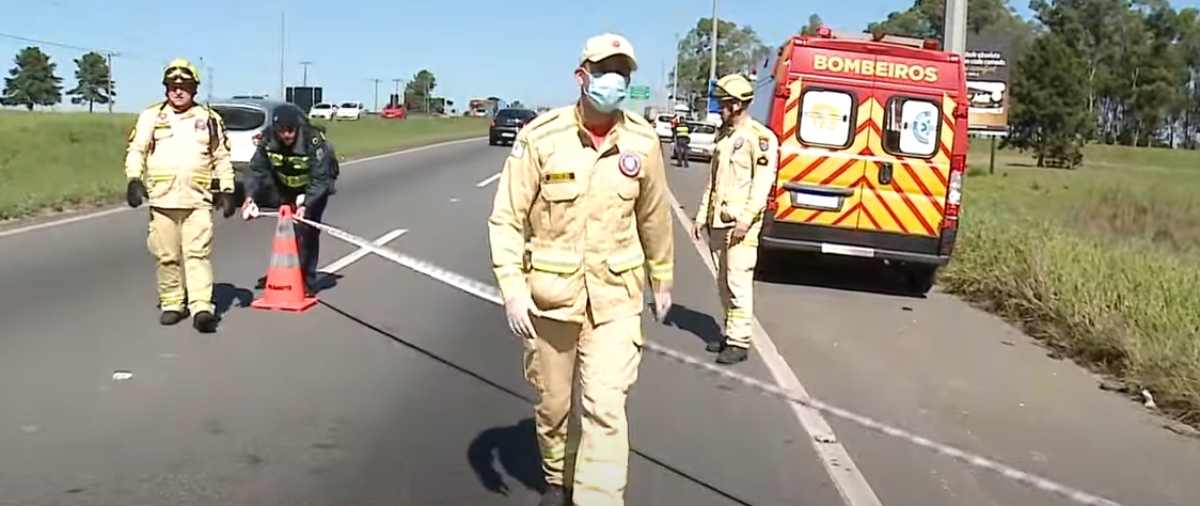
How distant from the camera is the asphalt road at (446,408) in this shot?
18.4ft

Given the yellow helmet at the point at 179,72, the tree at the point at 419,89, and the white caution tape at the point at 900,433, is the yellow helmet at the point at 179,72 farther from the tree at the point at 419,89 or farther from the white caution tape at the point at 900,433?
the tree at the point at 419,89

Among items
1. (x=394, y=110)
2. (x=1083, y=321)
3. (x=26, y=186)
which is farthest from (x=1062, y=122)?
(x=394, y=110)

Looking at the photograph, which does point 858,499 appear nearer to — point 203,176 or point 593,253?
point 593,253

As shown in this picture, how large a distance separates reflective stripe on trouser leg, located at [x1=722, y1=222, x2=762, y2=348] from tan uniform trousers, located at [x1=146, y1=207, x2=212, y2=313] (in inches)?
132

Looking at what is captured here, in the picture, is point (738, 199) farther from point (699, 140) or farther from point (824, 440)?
point (699, 140)

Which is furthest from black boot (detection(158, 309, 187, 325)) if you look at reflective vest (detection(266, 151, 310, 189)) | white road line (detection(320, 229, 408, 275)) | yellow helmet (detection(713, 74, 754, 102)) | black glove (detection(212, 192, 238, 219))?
yellow helmet (detection(713, 74, 754, 102))

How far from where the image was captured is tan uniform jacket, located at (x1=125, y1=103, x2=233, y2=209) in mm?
8492

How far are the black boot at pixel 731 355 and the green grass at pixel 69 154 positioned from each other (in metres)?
10.4

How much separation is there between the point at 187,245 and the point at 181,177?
449mm

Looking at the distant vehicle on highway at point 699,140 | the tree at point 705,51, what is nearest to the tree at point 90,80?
the distant vehicle on highway at point 699,140

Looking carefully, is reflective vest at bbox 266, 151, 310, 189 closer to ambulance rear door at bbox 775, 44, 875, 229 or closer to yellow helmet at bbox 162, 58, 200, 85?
yellow helmet at bbox 162, 58, 200, 85

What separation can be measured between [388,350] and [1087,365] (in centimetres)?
471

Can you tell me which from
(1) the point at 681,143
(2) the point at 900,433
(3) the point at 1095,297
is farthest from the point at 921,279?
(1) the point at 681,143

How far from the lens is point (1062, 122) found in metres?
52.0
